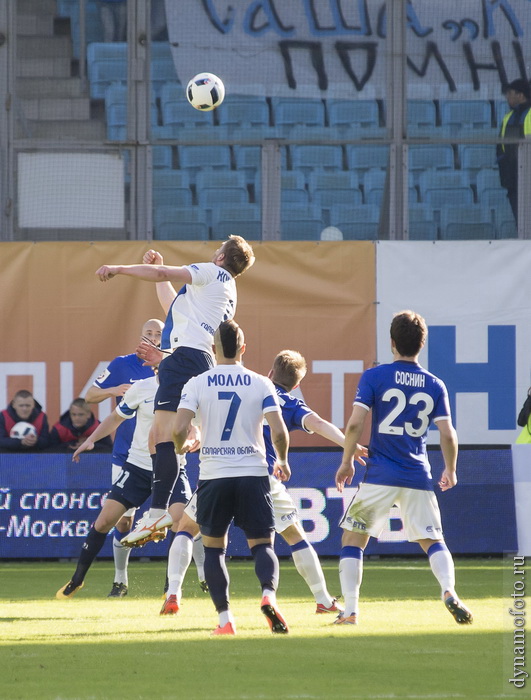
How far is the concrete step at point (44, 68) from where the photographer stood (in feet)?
52.3

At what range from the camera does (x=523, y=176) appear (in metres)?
16.0

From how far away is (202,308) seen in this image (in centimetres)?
823

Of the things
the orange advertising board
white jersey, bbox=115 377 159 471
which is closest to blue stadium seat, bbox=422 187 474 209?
the orange advertising board

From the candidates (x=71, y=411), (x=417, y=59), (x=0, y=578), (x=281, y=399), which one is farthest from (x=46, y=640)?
(x=417, y=59)

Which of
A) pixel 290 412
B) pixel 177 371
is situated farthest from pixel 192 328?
pixel 290 412

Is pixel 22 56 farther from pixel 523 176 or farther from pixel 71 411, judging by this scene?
pixel 523 176

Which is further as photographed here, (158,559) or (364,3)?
(364,3)

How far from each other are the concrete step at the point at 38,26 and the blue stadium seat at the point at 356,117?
12.4 feet

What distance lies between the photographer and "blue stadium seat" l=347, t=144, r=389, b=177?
1592cm

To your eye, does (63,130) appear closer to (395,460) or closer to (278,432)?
(395,460)

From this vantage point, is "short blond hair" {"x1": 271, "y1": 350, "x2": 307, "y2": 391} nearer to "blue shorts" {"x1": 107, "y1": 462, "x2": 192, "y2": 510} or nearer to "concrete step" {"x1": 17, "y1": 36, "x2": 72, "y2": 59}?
"blue shorts" {"x1": 107, "y1": 462, "x2": 192, "y2": 510}

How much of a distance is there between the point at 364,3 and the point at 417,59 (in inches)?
39.9

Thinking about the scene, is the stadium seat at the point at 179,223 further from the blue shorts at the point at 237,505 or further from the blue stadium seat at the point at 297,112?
the blue shorts at the point at 237,505

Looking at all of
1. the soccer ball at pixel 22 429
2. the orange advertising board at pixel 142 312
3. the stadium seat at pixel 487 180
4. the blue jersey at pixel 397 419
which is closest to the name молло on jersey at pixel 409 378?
the blue jersey at pixel 397 419
